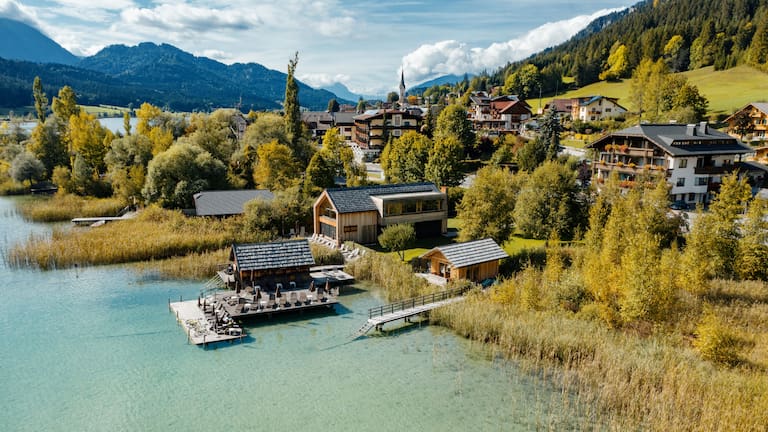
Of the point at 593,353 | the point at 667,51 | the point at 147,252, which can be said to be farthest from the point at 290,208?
the point at 667,51

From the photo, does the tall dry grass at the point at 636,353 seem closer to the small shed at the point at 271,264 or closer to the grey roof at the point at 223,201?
the small shed at the point at 271,264

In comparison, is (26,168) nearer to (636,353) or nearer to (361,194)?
(361,194)

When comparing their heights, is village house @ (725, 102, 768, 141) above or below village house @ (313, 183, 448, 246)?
above

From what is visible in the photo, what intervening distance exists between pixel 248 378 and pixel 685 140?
43460 mm

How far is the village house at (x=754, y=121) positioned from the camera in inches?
2485

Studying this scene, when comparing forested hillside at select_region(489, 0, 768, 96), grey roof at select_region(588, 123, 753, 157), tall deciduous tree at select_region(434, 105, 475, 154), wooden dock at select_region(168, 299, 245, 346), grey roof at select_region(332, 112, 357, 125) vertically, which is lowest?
wooden dock at select_region(168, 299, 245, 346)

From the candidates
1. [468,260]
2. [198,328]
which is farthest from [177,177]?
[468,260]

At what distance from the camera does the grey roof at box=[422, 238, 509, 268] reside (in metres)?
30.6

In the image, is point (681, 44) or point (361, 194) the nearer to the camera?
point (361, 194)

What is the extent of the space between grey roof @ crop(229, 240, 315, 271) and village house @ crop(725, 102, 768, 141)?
61.1 metres

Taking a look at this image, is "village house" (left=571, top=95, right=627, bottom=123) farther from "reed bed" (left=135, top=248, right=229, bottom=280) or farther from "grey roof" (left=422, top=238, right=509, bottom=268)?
"reed bed" (left=135, top=248, right=229, bottom=280)

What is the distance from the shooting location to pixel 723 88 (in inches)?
3625

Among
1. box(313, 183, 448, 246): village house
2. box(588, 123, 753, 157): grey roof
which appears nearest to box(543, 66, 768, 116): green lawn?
box(588, 123, 753, 157): grey roof

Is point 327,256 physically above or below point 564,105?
below
